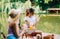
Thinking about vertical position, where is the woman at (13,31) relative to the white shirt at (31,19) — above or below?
below

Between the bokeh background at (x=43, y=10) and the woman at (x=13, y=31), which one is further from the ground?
the bokeh background at (x=43, y=10)

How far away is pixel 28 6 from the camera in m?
1.61

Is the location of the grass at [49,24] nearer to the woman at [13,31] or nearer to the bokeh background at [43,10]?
the bokeh background at [43,10]

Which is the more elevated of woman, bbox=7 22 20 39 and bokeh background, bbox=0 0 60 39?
bokeh background, bbox=0 0 60 39

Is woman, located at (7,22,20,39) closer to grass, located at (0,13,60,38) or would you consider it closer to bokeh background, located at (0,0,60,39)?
bokeh background, located at (0,0,60,39)

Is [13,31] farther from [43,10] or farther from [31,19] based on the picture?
[43,10]

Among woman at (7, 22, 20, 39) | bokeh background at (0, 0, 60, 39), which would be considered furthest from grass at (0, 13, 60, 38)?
woman at (7, 22, 20, 39)

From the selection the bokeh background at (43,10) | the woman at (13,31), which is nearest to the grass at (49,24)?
the bokeh background at (43,10)

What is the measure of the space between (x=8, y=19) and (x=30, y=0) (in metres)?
0.21

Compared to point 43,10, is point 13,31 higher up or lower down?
lower down

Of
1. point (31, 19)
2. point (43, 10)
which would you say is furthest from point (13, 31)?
point (43, 10)

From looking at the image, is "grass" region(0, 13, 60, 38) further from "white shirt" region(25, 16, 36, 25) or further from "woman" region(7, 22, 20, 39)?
"woman" region(7, 22, 20, 39)

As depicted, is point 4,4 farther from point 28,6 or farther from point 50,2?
point 50,2

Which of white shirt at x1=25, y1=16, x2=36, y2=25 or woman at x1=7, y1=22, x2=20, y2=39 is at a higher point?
white shirt at x1=25, y1=16, x2=36, y2=25
